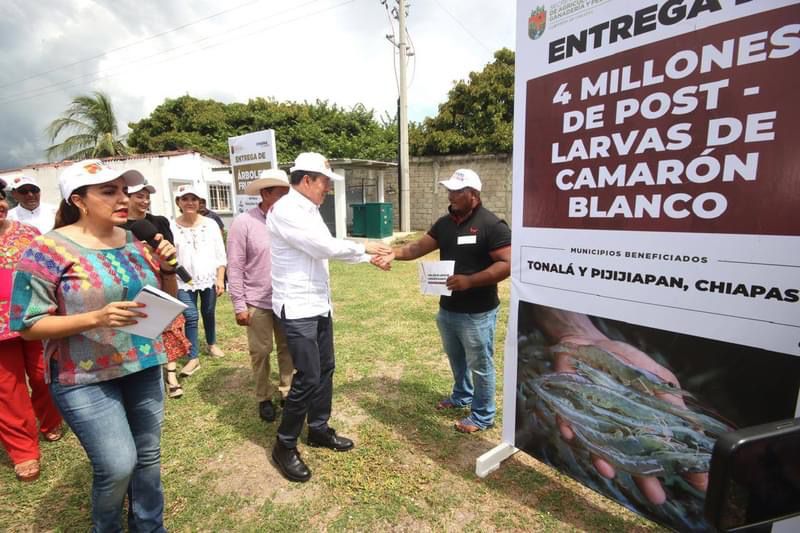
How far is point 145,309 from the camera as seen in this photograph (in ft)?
5.72

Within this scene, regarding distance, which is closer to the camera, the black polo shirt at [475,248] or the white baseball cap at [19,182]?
the black polo shirt at [475,248]

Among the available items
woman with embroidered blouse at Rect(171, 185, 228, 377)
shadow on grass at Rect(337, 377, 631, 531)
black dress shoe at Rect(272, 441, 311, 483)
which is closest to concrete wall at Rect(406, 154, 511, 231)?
woman with embroidered blouse at Rect(171, 185, 228, 377)

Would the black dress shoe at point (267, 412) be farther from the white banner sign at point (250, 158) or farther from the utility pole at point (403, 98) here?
the utility pole at point (403, 98)

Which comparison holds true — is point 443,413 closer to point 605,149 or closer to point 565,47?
point 605,149

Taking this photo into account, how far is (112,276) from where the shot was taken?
184 centimetres

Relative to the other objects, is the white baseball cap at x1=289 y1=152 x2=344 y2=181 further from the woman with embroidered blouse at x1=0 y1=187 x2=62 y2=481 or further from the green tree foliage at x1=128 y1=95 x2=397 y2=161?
the green tree foliage at x1=128 y1=95 x2=397 y2=161

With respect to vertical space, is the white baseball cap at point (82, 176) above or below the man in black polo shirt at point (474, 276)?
above

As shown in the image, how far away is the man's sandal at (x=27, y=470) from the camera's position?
2.86m

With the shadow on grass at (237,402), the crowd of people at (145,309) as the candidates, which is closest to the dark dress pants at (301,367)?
the crowd of people at (145,309)

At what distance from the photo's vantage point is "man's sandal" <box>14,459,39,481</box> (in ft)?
9.38

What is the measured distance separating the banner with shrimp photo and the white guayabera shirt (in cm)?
124

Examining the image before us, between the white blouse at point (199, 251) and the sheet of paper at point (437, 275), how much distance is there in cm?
232

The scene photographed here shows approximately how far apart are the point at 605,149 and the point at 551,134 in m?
0.32

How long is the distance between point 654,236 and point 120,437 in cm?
259
